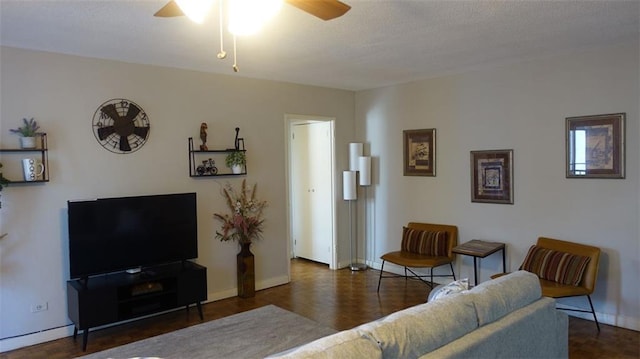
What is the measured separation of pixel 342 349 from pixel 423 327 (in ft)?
1.49

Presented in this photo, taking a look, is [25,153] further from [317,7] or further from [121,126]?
[317,7]

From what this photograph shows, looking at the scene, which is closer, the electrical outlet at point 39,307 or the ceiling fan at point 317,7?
the ceiling fan at point 317,7

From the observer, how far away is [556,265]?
3805mm

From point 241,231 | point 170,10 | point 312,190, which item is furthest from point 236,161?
point 170,10

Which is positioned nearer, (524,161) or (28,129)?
(28,129)

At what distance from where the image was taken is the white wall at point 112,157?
11.5 ft

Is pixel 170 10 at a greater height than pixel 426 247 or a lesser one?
greater

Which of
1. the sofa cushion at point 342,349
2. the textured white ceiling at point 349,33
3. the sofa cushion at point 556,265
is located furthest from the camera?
the sofa cushion at point 556,265

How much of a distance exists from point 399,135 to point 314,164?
51.7 inches

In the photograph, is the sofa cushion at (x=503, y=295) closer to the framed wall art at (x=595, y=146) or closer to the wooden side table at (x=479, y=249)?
the wooden side table at (x=479, y=249)

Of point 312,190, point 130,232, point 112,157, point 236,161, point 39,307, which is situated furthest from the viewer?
point 312,190

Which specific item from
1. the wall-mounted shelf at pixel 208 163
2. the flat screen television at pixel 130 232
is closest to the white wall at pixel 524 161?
the wall-mounted shelf at pixel 208 163

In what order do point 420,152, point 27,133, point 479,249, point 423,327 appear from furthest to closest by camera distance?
point 420,152
point 479,249
point 27,133
point 423,327

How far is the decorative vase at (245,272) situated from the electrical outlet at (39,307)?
1769mm
